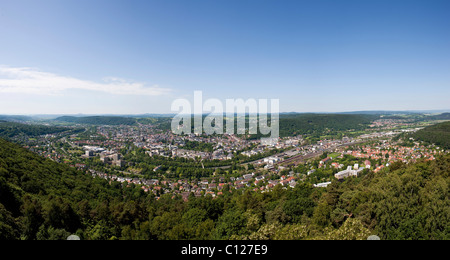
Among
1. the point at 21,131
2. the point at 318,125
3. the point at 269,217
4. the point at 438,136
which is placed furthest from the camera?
the point at 318,125

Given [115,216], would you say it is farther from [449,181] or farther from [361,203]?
[449,181]

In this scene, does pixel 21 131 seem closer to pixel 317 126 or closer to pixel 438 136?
pixel 317 126

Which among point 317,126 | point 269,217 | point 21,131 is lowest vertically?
point 269,217

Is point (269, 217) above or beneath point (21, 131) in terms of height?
beneath

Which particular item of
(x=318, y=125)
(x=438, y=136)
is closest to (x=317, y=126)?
(x=318, y=125)

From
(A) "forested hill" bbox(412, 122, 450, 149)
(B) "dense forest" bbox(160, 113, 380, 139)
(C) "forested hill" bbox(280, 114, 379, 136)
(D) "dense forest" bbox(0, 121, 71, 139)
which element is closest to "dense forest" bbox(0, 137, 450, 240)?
(A) "forested hill" bbox(412, 122, 450, 149)

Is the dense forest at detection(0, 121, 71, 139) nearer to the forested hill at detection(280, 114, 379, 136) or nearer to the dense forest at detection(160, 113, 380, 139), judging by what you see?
the dense forest at detection(160, 113, 380, 139)

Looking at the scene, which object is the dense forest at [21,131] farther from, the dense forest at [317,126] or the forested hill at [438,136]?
the forested hill at [438,136]
